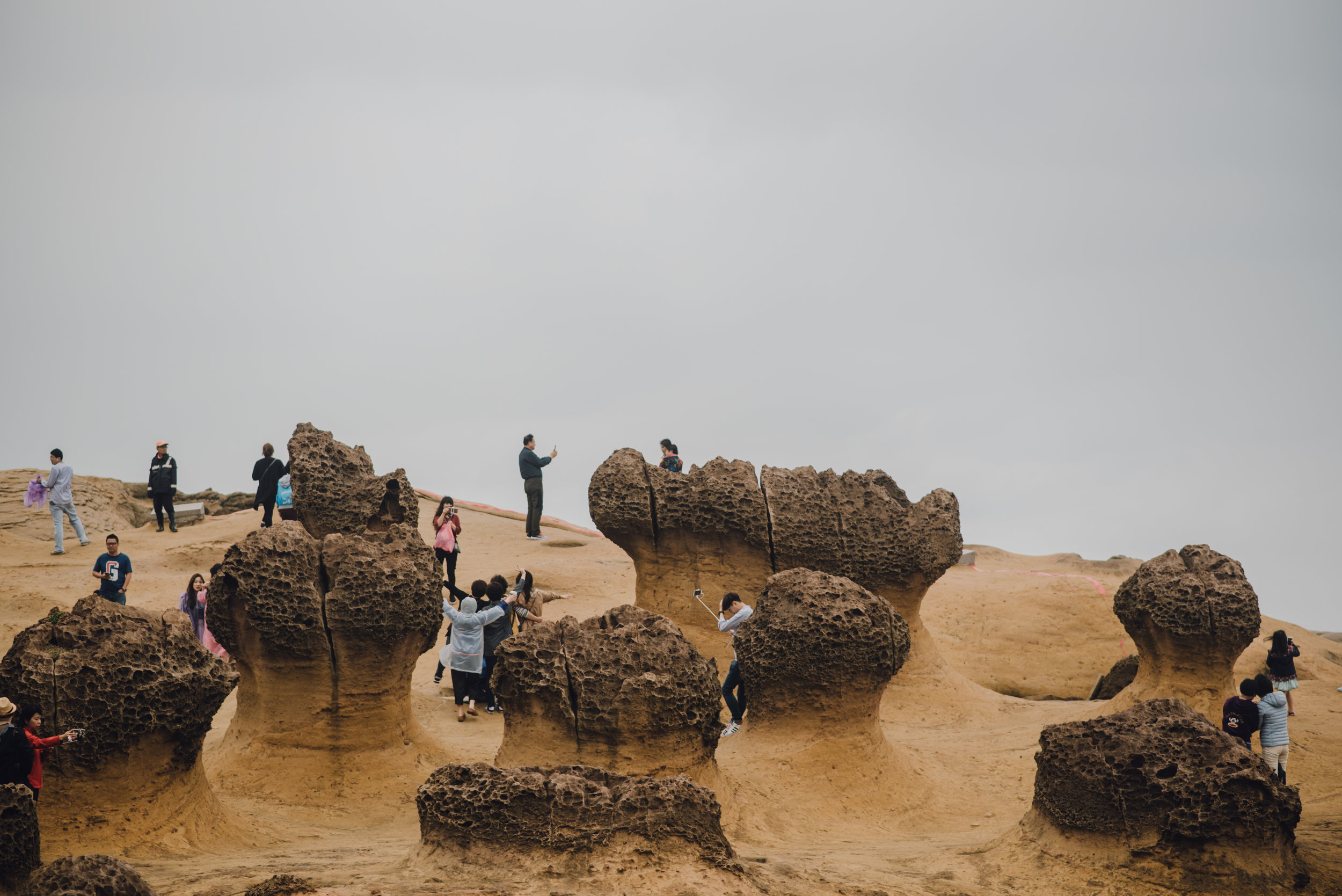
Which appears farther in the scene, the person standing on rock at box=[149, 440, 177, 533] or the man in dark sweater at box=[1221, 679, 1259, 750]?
the person standing on rock at box=[149, 440, 177, 533]

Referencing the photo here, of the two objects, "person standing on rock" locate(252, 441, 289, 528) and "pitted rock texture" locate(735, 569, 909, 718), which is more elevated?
"person standing on rock" locate(252, 441, 289, 528)

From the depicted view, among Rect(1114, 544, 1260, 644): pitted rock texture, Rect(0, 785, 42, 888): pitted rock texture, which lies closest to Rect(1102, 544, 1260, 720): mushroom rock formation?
Rect(1114, 544, 1260, 644): pitted rock texture

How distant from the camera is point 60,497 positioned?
54.2 feet

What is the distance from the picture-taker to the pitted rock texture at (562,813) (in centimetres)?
520

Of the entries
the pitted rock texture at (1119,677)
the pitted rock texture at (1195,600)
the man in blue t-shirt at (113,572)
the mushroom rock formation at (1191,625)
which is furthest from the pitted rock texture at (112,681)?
the pitted rock texture at (1119,677)

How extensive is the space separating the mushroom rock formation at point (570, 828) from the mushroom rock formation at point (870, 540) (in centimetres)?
689

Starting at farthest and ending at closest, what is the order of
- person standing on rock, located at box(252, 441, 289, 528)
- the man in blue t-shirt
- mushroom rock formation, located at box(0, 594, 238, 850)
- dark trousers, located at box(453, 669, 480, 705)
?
person standing on rock, located at box(252, 441, 289, 528) → the man in blue t-shirt → dark trousers, located at box(453, 669, 480, 705) → mushroom rock formation, located at box(0, 594, 238, 850)

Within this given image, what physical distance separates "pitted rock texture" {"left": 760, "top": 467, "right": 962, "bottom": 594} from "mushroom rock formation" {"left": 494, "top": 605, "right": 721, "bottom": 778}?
478 cm

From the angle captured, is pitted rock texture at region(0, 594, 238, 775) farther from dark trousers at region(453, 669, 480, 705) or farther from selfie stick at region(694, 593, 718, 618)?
selfie stick at region(694, 593, 718, 618)

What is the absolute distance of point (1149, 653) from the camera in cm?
1067

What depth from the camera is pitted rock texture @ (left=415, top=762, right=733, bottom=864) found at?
17.1 feet

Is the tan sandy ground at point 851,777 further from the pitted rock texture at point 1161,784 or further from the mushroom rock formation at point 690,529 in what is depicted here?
the mushroom rock formation at point 690,529

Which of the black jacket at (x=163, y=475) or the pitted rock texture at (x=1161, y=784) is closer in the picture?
the pitted rock texture at (x=1161, y=784)

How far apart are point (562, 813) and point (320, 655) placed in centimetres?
369
